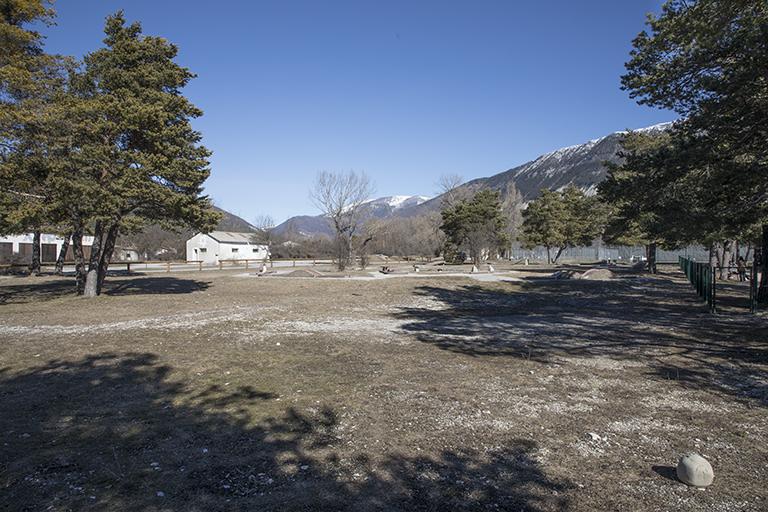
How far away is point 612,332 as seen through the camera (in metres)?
11.2

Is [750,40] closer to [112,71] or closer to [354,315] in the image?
[354,315]

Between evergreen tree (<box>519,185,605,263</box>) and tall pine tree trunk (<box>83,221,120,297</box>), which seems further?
evergreen tree (<box>519,185,605,263</box>)

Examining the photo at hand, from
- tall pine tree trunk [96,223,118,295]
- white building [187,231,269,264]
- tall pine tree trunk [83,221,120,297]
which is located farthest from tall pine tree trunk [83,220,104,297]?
white building [187,231,269,264]

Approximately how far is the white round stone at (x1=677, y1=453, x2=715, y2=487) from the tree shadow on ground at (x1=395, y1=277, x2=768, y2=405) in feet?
10.2

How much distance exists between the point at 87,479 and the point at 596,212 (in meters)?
47.9

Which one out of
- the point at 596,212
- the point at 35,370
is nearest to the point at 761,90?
the point at 35,370

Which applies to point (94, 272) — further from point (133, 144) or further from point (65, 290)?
point (133, 144)

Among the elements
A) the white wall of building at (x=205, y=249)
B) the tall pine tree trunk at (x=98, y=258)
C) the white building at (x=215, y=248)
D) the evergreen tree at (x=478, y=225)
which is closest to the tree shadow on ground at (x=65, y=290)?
the tall pine tree trunk at (x=98, y=258)

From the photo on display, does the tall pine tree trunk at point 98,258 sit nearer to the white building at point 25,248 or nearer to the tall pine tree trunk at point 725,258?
the tall pine tree trunk at point 725,258

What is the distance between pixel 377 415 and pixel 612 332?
8.16 meters

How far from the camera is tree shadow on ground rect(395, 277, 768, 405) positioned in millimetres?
7676

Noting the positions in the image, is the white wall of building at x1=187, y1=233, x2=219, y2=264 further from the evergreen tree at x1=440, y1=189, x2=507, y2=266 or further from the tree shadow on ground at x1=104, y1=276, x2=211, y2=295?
the tree shadow on ground at x1=104, y1=276, x2=211, y2=295

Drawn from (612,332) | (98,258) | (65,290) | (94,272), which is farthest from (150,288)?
(612,332)

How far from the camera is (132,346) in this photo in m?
9.06
